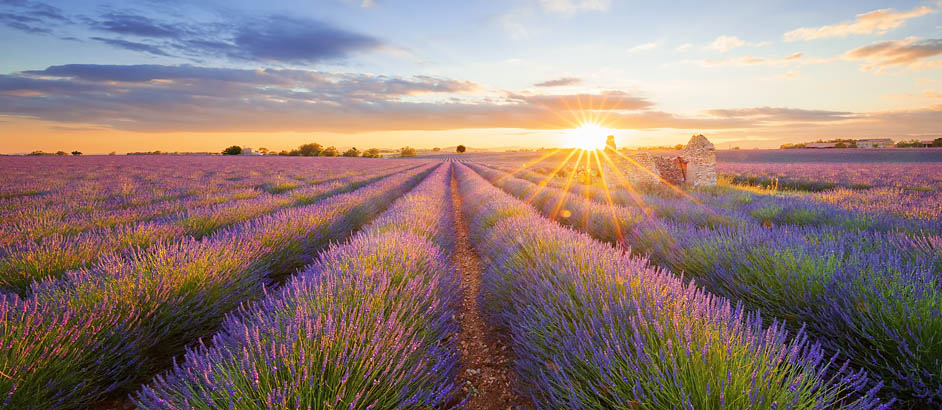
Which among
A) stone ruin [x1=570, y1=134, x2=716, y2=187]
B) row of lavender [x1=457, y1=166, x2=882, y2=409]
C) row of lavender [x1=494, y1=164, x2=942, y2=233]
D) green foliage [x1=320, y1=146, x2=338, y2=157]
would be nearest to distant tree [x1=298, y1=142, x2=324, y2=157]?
green foliage [x1=320, y1=146, x2=338, y2=157]

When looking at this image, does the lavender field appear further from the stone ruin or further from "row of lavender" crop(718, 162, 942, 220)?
the stone ruin

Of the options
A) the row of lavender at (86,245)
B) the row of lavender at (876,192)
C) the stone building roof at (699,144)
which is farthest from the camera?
the stone building roof at (699,144)

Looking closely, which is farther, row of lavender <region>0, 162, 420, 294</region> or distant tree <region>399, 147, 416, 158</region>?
distant tree <region>399, 147, 416, 158</region>

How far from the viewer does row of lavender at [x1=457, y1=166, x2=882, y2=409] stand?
1151 millimetres

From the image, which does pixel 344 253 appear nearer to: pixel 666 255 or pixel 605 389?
pixel 605 389

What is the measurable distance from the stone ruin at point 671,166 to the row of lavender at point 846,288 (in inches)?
373

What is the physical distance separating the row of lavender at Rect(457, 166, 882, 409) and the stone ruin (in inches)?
459

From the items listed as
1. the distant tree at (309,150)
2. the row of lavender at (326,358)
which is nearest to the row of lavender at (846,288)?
the row of lavender at (326,358)

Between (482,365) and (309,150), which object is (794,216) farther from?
(309,150)

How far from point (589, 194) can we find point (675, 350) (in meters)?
7.66

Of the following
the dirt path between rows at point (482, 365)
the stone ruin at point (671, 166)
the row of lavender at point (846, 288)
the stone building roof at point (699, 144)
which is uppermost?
the stone building roof at point (699, 144)

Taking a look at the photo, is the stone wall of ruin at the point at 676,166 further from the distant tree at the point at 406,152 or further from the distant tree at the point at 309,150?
the distant tree at the point at 406,152

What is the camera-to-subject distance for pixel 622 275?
1979mm

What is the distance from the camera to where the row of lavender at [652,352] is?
115 cm
